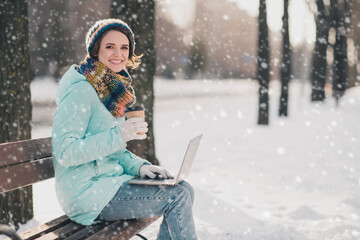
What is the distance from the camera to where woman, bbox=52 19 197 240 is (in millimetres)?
2566

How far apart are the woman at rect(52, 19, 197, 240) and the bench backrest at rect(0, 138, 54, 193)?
0.75ft

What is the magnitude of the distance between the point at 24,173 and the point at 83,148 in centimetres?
56

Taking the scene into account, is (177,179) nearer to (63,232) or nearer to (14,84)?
(63,232)

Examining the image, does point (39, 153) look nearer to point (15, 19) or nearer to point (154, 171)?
point (154, 171)

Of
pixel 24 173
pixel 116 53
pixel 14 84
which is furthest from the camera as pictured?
pixel 14 84

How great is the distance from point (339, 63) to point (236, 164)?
48.4 ft

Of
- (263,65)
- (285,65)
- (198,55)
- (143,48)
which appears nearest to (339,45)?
(285,65)

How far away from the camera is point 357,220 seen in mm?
4562

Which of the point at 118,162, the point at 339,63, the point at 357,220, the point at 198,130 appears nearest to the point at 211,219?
the point at 357,220

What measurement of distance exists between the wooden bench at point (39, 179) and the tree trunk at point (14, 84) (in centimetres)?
129

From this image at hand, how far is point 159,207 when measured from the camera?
8.87 feet

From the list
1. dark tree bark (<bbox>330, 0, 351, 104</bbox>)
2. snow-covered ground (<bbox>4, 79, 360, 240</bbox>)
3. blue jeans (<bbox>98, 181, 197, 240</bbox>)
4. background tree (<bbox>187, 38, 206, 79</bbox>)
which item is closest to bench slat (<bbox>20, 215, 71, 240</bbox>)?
blue jeans (<bbox>98, 181, 197, 240</bbox>)

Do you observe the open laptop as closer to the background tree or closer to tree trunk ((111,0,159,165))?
tree trunk ((111,0,159,165))

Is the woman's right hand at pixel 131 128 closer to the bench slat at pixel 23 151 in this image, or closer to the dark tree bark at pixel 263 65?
the bench slat at pixel 23 151
